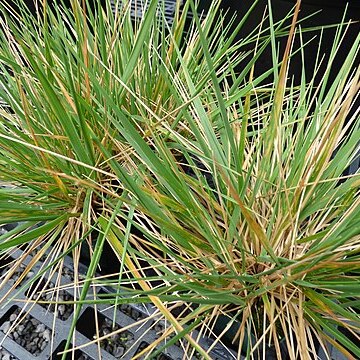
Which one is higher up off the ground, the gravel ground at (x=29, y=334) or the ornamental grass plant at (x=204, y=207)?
the ornamental grass plant at (x=204, y=207)

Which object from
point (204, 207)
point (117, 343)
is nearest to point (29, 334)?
point (117, 343)

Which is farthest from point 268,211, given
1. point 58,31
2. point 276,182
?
point 58,31

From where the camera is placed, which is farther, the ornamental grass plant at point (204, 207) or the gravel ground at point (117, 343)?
the gravel ground at point (117, 343)

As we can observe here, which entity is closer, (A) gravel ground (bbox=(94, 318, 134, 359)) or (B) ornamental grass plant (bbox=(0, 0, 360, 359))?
(B) ornamental grass plant (bbox=(0, 0, 360, 359))

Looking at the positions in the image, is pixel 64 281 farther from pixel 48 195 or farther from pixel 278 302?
pixel 278 302

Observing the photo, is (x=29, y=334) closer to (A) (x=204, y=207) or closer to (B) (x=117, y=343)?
(B) (x=117, y=343)

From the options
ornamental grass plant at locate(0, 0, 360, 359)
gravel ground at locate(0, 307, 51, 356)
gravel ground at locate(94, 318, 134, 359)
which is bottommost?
gravel ground at locate(0, 307, 51, 356)

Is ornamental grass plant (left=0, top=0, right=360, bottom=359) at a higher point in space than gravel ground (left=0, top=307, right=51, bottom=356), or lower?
higher

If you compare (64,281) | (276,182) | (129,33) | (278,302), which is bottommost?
(64,281)
